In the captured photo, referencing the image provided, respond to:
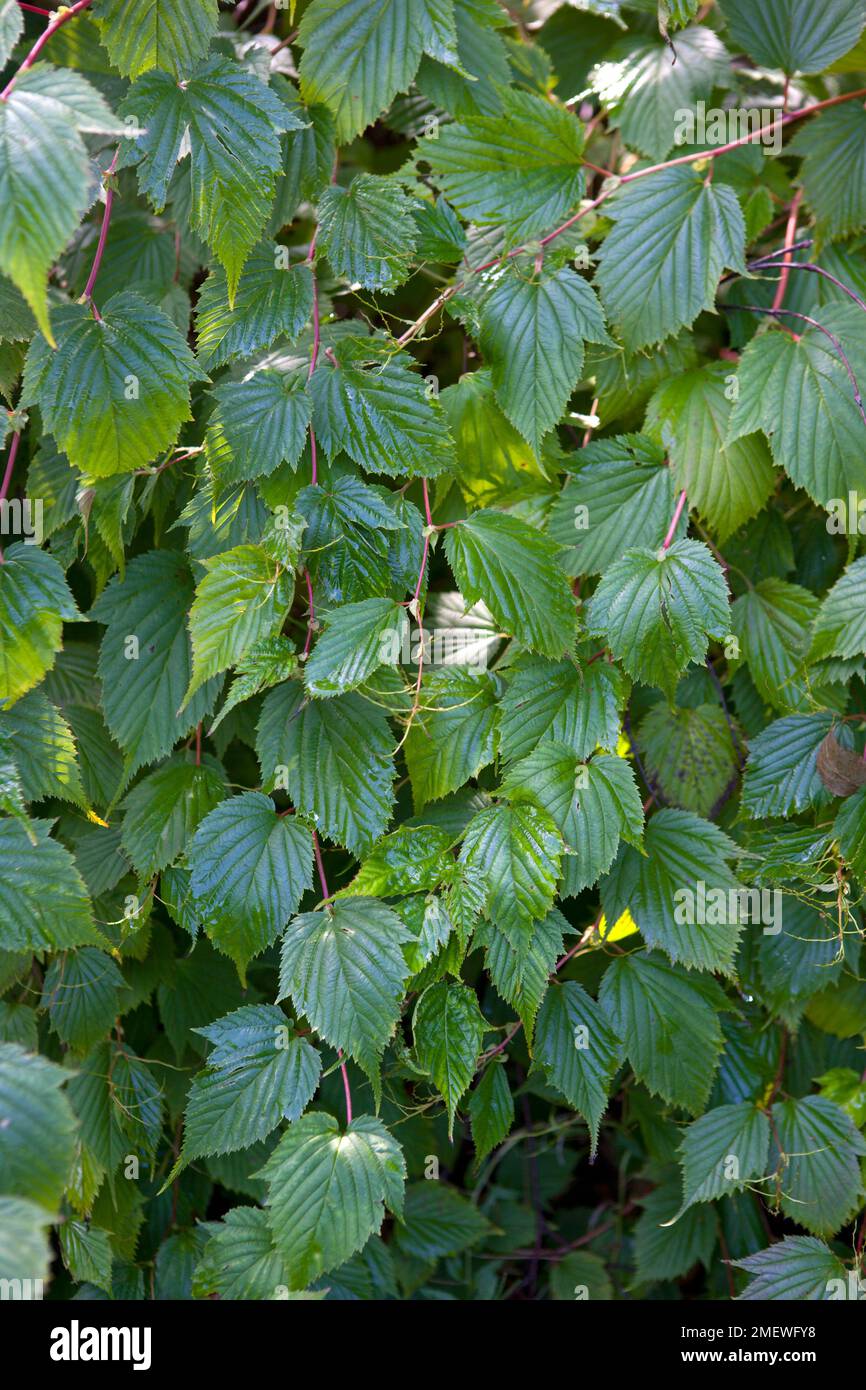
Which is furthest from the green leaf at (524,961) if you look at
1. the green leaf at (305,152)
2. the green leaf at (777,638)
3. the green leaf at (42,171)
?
the green leaf at (305,152)

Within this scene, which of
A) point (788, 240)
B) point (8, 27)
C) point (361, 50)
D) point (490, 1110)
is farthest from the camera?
point (788, 240)

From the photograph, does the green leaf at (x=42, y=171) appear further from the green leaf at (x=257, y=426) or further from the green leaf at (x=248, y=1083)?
the green leaf at (x=248, y=1083)

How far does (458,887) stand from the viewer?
1225mm

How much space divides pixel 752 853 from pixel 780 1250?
513 millimetres

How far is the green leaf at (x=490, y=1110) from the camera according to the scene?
1.39m

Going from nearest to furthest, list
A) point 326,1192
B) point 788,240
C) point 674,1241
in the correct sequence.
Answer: point 326,1192 < point 788,240 < point 674,1241

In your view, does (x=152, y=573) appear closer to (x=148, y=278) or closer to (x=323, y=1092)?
(x=148, y=278)

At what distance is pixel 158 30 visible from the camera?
1.20 meters

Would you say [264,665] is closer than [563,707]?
Yes

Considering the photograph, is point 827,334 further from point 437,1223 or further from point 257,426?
point 437,1223

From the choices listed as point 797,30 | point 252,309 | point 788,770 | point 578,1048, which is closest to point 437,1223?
point 578,1048

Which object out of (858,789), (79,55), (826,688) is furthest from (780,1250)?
(79,55)

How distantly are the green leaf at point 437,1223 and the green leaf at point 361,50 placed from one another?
1618mm

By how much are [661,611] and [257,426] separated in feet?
1.66
